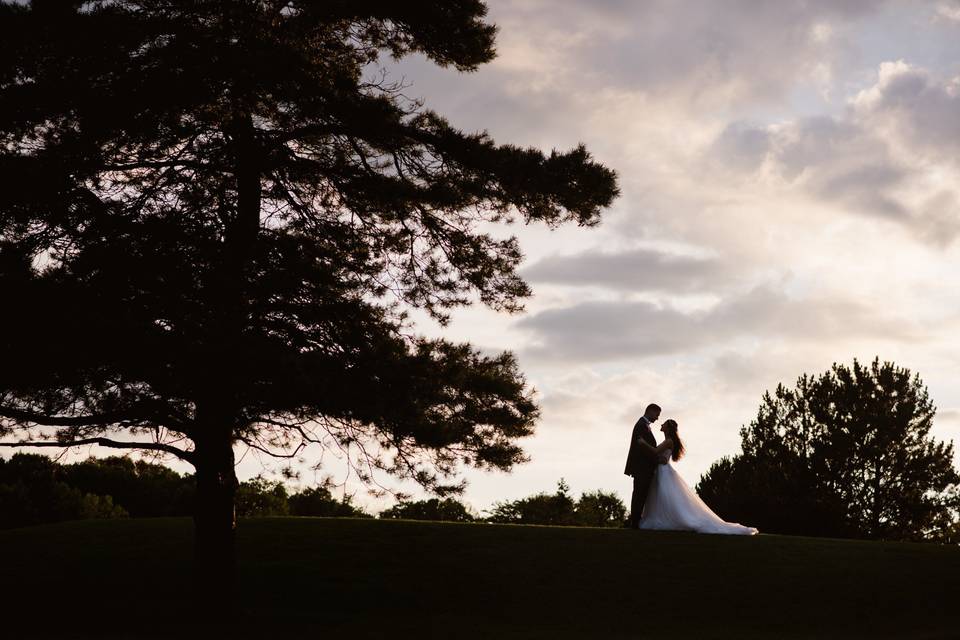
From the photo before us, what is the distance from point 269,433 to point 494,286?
452 centimetres

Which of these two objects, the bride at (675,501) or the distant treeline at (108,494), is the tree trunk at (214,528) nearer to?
the bride at (675,501)

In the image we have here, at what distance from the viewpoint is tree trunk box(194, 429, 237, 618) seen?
14.7 meters

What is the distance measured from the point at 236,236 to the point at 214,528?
14.6 ft

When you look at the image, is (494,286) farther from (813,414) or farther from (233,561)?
(813,414)

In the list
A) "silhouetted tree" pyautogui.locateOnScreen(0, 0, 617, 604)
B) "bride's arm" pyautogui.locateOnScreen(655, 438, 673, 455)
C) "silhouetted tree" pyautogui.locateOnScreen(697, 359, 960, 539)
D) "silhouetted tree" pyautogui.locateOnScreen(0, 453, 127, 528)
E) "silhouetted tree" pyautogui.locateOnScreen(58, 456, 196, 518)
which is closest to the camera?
"silhouetted tree" pyautogui.locateOnScreen(0, 0, 617, 604)

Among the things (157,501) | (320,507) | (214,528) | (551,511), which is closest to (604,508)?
(551,511)

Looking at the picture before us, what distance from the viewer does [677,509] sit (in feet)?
65.6

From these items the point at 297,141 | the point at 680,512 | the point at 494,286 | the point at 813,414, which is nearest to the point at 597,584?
the point at 680,512

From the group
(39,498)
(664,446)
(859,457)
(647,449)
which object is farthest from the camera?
(859,457)

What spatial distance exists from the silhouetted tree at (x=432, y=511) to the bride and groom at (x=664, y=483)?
15294 millimetres

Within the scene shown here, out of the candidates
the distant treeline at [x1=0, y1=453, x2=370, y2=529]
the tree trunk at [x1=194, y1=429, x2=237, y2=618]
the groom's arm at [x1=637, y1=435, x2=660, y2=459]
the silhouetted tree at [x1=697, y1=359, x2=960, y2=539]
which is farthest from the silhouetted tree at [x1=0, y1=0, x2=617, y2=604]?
the silhouetted tree at [x1=697, y1=359, x2=960, y2=539]

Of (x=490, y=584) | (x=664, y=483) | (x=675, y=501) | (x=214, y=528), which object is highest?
(x=664, y=483)

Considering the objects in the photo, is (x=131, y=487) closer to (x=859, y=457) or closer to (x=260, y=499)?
(x=260, y=499)

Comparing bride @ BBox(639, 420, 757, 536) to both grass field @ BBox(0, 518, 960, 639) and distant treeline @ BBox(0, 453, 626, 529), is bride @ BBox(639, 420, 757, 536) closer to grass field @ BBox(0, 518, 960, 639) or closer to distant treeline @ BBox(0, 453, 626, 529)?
grass field @ BBox(0, 518, 960, 639)
